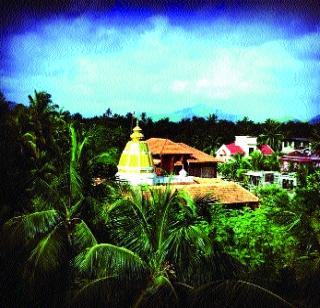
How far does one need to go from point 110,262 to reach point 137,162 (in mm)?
13369

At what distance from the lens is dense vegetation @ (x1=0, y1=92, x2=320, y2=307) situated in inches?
240

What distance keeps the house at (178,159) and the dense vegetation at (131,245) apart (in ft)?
71.0

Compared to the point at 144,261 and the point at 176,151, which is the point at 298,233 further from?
the point at 176,151

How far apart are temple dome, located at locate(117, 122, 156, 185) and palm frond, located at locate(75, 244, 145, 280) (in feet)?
41.6

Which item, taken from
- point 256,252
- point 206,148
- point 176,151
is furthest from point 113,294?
point 206,148

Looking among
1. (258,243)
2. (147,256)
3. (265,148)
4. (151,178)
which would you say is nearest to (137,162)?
(151,178)

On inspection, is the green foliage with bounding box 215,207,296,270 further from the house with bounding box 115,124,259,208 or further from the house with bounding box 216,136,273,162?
the house with bounding box 216,136,273,162

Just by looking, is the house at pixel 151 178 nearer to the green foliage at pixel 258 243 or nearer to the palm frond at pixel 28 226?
the green foliage at pixel 258 243

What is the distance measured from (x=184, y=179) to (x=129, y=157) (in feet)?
10.2

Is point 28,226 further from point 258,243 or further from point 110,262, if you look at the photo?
point 258,243

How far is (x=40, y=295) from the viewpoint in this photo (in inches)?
287

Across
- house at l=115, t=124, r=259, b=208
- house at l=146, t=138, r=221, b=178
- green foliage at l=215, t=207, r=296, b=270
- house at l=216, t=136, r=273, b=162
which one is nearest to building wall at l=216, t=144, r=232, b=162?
house at l=216, t=136, r=273, b=162

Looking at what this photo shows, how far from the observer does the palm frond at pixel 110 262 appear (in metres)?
6.79

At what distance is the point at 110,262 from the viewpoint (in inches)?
270
